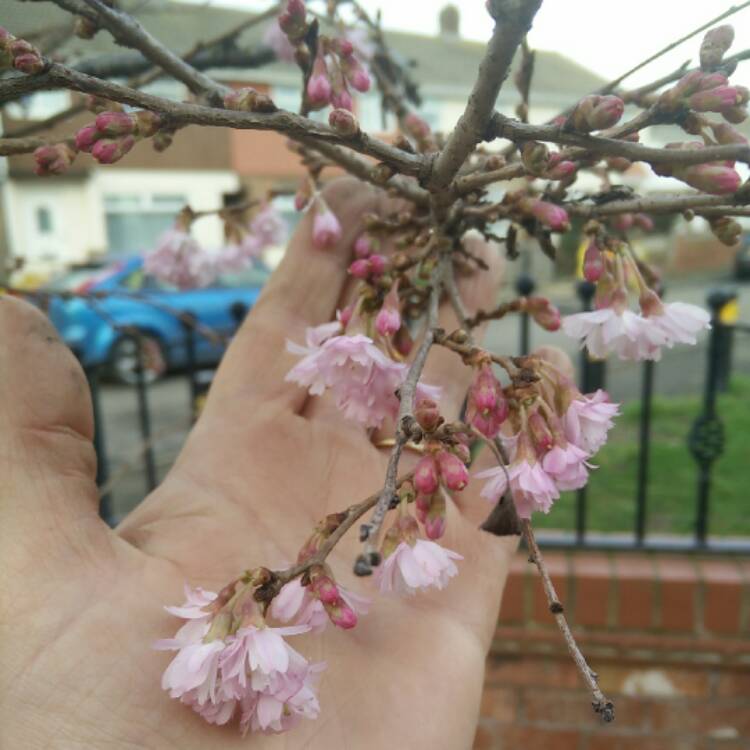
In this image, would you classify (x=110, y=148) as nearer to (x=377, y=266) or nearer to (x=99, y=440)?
(x=377, y=266)

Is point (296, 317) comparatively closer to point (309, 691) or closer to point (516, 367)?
point (516, 367)

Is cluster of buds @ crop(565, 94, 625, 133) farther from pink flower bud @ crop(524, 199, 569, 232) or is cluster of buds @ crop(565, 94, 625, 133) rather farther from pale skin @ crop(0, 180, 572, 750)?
pale skin @ crop(0, 180, 572, 750)

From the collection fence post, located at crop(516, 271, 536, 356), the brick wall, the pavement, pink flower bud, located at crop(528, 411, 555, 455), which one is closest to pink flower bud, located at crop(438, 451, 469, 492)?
pink flower bud, located at crop(528, 411, 555, 455)

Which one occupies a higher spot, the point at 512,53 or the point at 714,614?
the point at 512,53

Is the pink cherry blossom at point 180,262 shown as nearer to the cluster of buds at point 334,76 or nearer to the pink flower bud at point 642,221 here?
the cluster of buds at point 334,76

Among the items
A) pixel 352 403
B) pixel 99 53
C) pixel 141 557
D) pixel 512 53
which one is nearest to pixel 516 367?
pixel 352 403

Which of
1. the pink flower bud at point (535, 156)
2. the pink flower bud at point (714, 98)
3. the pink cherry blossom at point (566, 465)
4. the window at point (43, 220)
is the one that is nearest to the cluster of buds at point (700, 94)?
the pink flower bud at point (714, 98)
